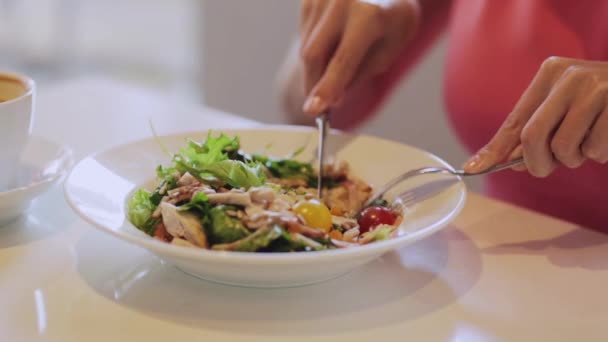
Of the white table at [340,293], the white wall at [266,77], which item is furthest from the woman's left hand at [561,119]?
the white wall at [266,77]

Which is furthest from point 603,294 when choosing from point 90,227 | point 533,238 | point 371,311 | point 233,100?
point 233,100

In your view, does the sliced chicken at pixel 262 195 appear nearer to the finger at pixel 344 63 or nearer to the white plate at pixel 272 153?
the white plate at pixel 272 153

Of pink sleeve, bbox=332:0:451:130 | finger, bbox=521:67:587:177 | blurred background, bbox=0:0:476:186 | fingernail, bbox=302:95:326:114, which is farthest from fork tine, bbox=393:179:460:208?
blurred background, bbox=0:0:476:186

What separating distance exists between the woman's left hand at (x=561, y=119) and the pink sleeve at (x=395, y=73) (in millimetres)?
712

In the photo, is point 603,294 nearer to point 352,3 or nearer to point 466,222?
point 466,222

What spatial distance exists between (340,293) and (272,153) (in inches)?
13.5

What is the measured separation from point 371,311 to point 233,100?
2.34 metres

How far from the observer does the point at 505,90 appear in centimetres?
130

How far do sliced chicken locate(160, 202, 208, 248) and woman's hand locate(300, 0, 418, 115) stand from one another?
0.36 metres

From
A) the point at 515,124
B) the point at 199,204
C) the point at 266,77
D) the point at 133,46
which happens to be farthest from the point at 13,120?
the point at 133,46

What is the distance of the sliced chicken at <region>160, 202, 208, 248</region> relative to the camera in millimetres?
779

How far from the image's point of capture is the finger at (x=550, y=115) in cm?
84

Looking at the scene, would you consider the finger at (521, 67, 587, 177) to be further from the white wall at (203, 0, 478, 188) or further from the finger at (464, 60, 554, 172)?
the white wall at (203, 0, 478, 188)

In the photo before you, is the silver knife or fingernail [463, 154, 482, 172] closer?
fingernail [463, 154, 482, 172]
